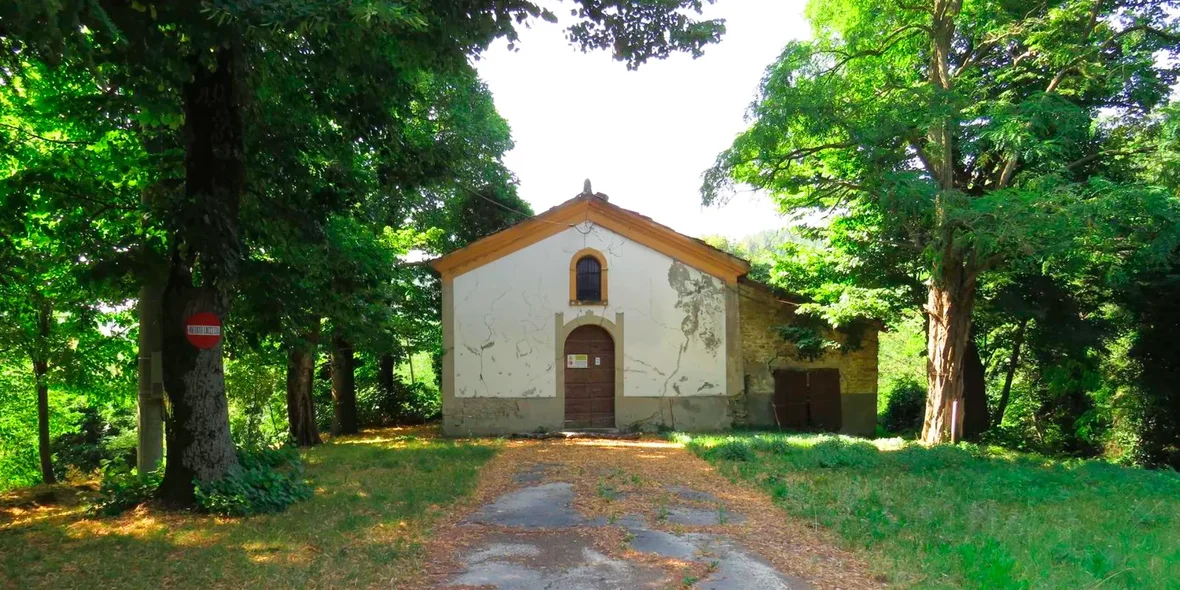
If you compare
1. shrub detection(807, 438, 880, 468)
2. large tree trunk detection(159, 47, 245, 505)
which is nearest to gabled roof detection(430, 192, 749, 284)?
shrub detection(807, 438, 880, 468)

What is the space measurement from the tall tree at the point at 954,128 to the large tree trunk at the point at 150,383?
9.84 metres

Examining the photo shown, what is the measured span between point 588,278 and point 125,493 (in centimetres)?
1199

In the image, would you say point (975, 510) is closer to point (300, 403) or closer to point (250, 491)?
point (250, 491)

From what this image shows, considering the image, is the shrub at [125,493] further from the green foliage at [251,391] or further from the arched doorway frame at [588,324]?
the arched doorway frame at [588,324]

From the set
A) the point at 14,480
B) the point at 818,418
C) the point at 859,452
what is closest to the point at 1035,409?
the point at 818,418

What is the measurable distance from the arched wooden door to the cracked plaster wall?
0.40m

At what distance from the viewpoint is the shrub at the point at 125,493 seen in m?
8.77

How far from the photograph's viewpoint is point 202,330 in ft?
29.3

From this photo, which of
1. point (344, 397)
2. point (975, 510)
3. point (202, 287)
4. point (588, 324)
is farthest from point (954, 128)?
point (344, 397)

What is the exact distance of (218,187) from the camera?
9047 mm

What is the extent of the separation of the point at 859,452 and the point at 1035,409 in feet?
44.5

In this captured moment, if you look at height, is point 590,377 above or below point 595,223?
below

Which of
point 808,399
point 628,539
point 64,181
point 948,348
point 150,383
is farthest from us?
point 808,399

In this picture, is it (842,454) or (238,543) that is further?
(842,454)
